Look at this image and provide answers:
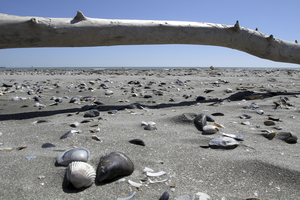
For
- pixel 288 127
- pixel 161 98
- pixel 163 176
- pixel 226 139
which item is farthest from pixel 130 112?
pixel 288 127

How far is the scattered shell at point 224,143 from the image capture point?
159cm

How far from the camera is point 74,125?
207cm

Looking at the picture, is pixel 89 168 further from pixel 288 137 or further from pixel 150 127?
pixel 288 137

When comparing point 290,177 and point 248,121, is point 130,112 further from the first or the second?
point 290,177

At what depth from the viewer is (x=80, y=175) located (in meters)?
1.12

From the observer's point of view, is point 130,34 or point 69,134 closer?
point 69,134

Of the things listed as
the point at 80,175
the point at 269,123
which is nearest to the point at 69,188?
Result: the point at 80,175

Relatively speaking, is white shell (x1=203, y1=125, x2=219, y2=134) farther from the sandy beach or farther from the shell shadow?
the shell shadow

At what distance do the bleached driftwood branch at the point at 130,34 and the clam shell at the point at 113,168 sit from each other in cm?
238

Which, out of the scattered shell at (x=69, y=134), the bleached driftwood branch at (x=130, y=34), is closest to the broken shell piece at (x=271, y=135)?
the scattered shell at (x=69, y=134)

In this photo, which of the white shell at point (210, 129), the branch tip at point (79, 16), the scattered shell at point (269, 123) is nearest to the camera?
the white shell at point (210, 129)

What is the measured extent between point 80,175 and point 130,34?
8.81 feet

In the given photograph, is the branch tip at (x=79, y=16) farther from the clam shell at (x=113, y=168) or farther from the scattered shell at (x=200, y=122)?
the clam shell at (x=113, y=168)

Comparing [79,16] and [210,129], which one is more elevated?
[79,16]
